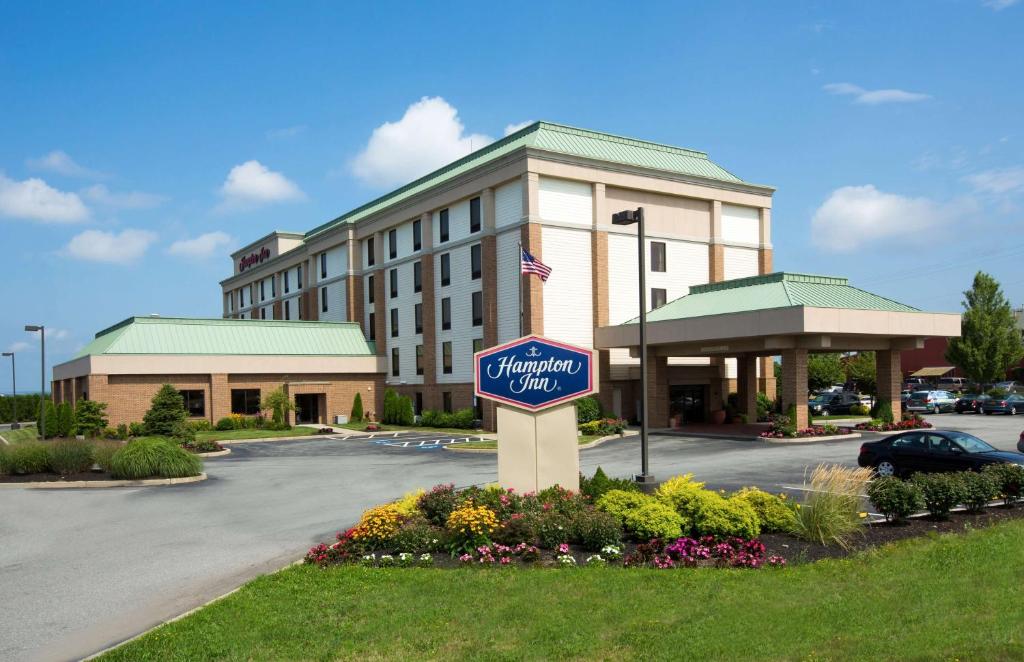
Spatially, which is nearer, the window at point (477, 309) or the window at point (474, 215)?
the window at point (474, 215)

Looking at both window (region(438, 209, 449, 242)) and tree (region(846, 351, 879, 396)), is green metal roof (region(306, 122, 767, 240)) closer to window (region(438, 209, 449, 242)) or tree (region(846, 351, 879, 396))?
window (region(438, 209, 449, 242))

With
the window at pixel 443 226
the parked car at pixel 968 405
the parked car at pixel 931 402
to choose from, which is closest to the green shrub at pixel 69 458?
the window at pixel 443 226

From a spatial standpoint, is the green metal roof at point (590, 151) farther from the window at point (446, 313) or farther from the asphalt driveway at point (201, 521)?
the asphalt driveway at point (201, 521)

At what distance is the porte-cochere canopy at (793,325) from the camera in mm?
34625

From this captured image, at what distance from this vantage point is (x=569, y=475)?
15508 millimetres

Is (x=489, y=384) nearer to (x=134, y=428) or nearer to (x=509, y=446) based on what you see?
(x=509, y=446)

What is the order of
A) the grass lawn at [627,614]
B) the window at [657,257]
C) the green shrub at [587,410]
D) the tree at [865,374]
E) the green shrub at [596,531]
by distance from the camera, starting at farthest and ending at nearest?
the tree at [865,374], the window at [657,257], the green shrub at [587,410], the green shrub at [596,531], the grass lawn at [627,614]

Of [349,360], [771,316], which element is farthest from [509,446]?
[349,360]

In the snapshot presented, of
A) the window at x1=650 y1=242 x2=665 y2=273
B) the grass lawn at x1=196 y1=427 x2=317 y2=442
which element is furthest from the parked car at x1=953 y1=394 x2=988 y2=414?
the grass lawn at x1=196 y1=427 x2=317 y2=442

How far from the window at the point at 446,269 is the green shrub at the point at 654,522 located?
38856mm

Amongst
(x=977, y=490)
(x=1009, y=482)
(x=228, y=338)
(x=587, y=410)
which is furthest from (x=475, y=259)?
(x=977, y=490)

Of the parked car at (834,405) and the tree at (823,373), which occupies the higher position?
the tree at (823,373)

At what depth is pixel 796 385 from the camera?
116 ft

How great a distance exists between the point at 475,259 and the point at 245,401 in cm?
1802
